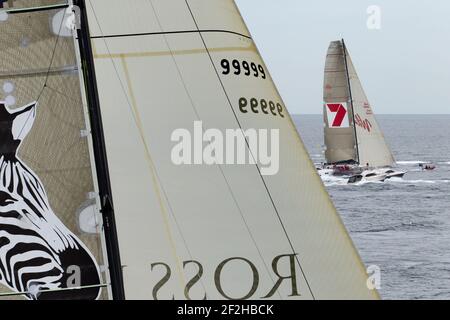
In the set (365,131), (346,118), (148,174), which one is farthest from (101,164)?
(365,131)

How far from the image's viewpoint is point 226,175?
6.89m

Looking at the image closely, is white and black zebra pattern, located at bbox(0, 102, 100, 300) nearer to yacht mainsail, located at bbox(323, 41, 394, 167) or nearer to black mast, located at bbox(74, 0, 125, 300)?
black mast, located at bbox(74, 0, 125, 300)

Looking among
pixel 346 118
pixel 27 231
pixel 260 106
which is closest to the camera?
pixel 27 231

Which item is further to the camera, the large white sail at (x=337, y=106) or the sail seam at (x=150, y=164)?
the large white sail at (x=337, y=106)

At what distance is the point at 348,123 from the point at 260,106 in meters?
40.1

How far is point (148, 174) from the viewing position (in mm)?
6805

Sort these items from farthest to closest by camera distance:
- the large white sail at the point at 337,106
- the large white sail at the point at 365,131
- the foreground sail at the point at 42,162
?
the large white sail at the point at 365,131, the large white sail at the point at 337,106, the foreground sail at the point at 42,162

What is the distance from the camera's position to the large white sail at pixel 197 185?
6738 mm

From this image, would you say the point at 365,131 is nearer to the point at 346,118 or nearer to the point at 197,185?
the point at 346,118

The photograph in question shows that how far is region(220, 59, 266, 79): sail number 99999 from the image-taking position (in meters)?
7.03

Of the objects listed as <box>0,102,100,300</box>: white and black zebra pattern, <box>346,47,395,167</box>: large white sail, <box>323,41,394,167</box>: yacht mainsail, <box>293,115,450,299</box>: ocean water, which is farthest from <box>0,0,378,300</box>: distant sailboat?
<box>346,47,395,167</box>: large white sail

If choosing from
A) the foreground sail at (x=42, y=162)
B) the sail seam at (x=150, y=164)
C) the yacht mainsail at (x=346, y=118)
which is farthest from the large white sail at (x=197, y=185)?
the yacht mainsail at (x=346, y=118)

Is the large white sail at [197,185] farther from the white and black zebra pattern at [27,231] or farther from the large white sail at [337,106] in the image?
the large white sail at [337,106]

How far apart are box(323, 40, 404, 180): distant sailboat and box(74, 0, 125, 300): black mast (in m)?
39.7
